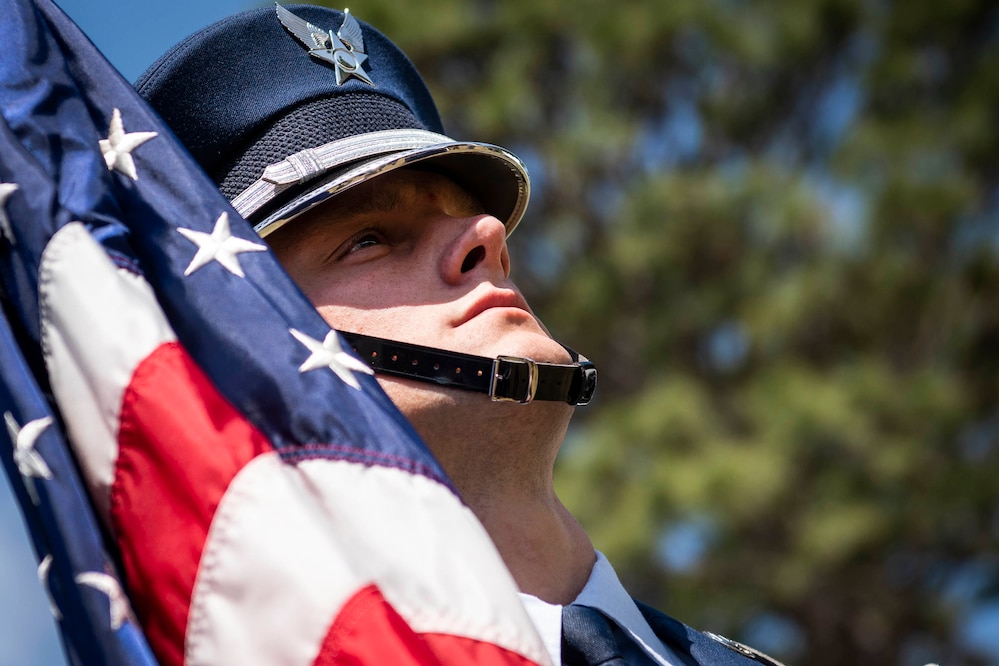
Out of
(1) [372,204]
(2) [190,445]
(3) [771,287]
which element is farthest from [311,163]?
(3) [771,287]

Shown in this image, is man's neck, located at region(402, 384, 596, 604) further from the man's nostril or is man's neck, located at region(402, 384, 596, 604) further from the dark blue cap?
the dark blue cap

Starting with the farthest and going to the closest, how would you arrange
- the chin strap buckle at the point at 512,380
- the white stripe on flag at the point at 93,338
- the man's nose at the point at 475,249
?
the man's nose at the point at 475,249, the chin strap buckle at the point at 512,380, the white stripe on flag at the point at 93,338

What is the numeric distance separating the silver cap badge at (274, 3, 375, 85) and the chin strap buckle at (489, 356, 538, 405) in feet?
2.35

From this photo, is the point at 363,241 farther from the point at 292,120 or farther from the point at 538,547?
the point at 538,547

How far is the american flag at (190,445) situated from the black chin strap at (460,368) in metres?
0.33

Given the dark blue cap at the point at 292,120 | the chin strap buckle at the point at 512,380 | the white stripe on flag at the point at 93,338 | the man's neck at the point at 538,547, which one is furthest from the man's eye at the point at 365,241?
the white stripe on flag at the point at 93,338

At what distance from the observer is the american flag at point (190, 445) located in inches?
51.7

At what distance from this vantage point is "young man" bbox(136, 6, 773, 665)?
1.87m

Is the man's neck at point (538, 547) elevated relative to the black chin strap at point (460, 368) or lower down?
lower down

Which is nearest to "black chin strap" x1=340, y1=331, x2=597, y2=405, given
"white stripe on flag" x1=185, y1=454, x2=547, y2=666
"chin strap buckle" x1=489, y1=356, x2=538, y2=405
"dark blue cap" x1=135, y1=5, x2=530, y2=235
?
"chin strap buckle" x1=489, y1=356, x2=538, y2=405

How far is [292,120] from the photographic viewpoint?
84.7 inches

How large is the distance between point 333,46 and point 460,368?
82 centimetres

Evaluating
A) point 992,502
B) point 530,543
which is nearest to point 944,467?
point 992,502

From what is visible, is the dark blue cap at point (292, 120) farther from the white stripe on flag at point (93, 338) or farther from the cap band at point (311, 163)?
the white stripe on flag at point (93, 338)
